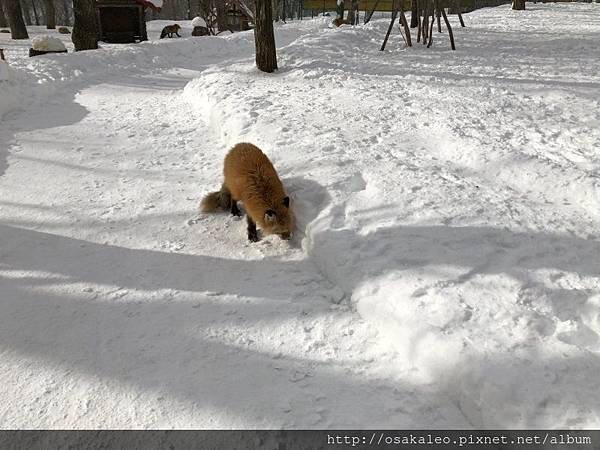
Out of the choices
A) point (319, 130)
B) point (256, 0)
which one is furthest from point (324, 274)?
point (256, 0)

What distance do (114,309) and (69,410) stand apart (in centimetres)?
89

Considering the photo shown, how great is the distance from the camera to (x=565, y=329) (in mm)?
2520

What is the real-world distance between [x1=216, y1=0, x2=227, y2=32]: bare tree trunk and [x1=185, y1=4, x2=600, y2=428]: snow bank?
2319cm

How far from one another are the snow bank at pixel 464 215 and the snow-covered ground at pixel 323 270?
2 centimetres

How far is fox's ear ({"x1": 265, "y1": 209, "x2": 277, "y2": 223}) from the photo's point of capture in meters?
3.70

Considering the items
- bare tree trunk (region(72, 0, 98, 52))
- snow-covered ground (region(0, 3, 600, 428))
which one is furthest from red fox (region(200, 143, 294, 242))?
bare tree trunk (region(72, 0, 98, 52))

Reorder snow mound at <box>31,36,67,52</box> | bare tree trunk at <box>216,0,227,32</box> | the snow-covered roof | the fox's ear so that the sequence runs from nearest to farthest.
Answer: the fox's ear
snow mound at <box>31,36,67,52</box>
the snow-covered roof
bare tree trunk at <box>216,0,227,32</box>

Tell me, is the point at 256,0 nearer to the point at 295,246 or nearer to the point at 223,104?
the point at 223,104

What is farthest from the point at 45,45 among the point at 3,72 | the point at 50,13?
the point at 50,13

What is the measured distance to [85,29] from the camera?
13656 millimetres

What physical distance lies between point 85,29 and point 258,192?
44.2ft

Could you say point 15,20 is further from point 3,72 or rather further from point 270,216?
point 270,216

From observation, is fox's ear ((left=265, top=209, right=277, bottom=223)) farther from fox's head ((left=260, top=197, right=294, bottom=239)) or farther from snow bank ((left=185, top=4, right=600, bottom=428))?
snow bank ((left=185, top=4, right=600, bottom=428))

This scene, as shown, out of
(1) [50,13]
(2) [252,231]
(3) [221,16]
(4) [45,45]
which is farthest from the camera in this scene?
(1) [50,13]
